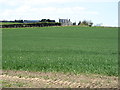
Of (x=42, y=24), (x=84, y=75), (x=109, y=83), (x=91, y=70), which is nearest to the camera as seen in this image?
(x=109, y=83)

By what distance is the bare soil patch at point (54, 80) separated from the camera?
1187cm

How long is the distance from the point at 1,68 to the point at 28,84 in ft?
16.5

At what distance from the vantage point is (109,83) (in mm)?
12438

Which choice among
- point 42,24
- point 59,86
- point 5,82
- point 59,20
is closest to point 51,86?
point 59,86

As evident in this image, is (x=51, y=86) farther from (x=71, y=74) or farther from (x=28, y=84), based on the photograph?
(x=71, y=74)

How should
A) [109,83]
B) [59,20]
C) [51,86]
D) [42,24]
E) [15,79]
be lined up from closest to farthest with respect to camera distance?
[51,86], [109,83], [15,79], [42,24], [59,20]

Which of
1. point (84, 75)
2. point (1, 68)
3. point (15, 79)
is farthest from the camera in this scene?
point (1, 68)

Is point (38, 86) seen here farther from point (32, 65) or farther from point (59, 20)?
point (59, 20)

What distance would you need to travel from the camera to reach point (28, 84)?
11977 millimetres

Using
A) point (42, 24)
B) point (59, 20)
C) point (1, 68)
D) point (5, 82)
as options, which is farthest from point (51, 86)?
point (59, 20)

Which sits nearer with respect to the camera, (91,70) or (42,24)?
(91,70)

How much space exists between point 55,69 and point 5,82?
12.5 ft

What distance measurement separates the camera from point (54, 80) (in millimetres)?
12914

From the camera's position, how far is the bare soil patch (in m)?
11.9
